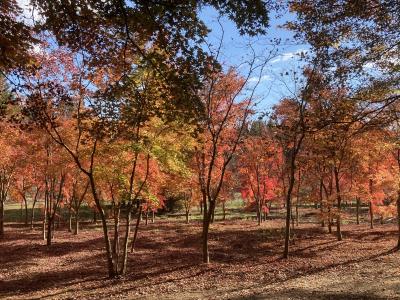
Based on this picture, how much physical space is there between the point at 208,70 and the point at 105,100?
23.2 ft

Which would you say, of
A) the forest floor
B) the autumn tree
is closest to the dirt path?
the forest floor

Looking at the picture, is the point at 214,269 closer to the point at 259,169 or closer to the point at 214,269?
the point at 214,269

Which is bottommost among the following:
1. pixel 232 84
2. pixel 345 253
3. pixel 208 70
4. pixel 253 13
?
pixel 345 253

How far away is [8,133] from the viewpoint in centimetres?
2377

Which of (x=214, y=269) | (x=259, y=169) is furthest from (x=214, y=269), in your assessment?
(x=259, y=169)

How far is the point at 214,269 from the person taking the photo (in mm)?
17672

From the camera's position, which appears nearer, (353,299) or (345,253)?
(353,299)

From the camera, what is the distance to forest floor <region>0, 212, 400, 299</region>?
13.4 m

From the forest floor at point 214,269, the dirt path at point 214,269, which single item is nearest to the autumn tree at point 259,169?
the forest floor at point 214,269

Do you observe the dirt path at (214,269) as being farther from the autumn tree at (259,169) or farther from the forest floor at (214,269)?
the autumn tree at (259,169)

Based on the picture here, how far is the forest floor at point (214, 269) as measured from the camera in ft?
44.1

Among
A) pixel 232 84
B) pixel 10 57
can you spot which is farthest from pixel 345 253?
pixel 10 57

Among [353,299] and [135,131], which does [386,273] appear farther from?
[135,131]

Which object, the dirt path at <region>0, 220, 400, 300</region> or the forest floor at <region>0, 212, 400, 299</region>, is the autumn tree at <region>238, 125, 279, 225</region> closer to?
the forest floor at <region>0, 212, 400, 299</region>
